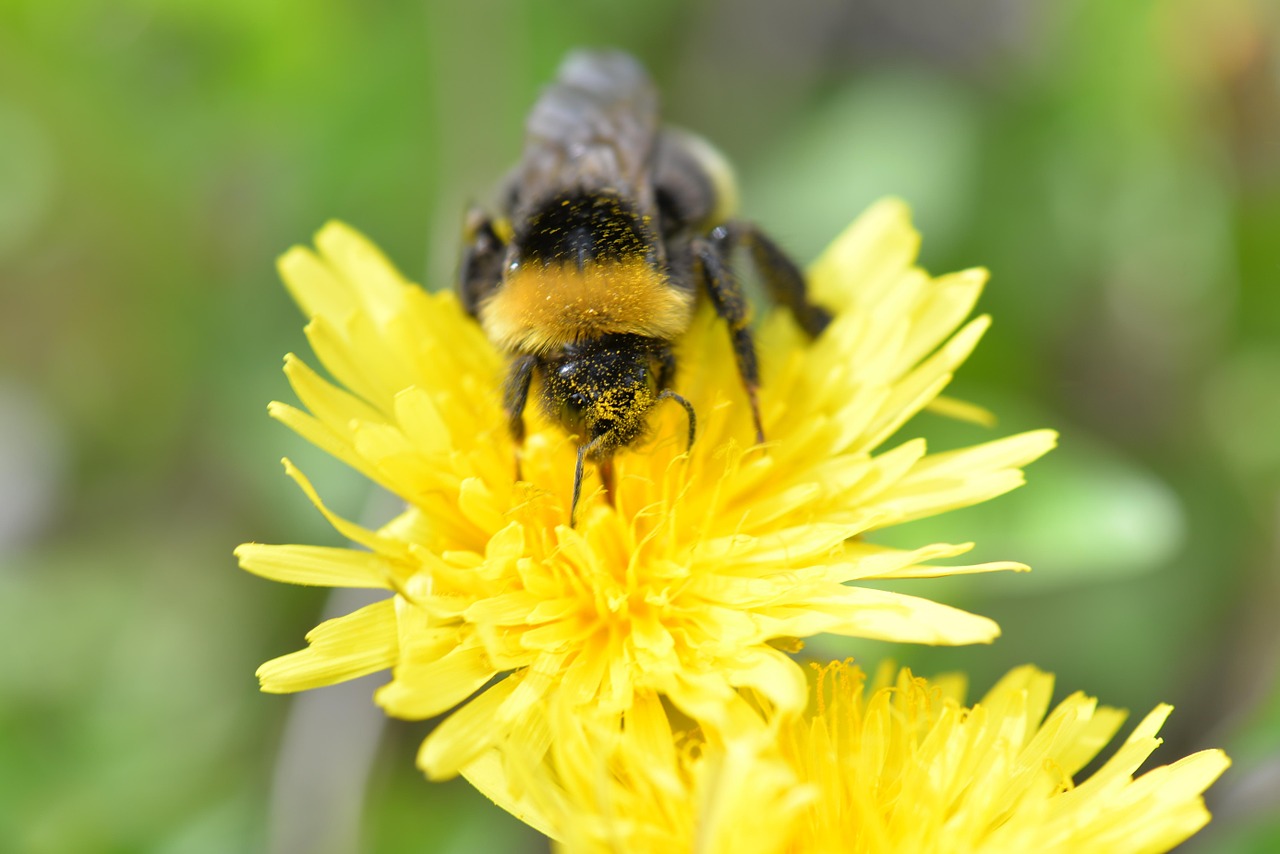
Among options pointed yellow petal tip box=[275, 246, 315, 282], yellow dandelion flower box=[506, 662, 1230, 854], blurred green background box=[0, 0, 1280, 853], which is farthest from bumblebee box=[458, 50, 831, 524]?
blurred green background box=[0, 0, 1280, 853]

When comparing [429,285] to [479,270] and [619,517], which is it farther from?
[619,517]

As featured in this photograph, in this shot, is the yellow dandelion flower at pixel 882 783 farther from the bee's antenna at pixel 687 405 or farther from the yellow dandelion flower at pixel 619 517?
the bee's antenna at pixel 687 405

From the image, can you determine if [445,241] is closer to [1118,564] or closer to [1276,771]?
[1118,564]

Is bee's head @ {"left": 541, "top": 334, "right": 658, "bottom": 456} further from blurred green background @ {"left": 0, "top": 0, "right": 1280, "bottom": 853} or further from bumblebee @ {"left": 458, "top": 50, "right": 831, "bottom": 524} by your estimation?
blurred green background @ {"left": 0, "top": 0, "right": 1280, "bottom": 853}

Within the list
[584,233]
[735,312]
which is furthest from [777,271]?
[584,233]

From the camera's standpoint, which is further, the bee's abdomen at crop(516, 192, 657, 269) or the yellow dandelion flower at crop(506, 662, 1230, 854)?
the bee's abdomen at crop(516, 192, 657, 269)
